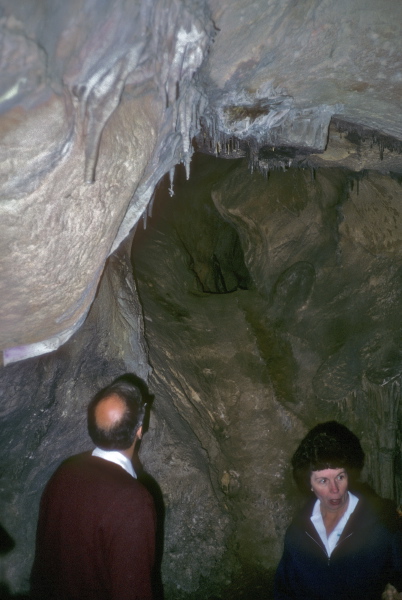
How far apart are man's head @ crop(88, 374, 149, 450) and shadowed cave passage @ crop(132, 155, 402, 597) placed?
78.0 inches

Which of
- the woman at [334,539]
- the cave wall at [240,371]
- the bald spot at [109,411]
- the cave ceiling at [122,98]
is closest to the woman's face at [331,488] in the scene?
the woman at [334,539]

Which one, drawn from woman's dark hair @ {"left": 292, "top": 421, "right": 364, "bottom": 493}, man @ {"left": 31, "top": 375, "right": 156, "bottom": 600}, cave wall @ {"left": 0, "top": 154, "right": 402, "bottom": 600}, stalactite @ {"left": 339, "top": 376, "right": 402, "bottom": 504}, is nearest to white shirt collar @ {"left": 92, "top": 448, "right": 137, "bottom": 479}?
man @ {"left": 31, "top": 375, "right": 156, "bottom": 600}

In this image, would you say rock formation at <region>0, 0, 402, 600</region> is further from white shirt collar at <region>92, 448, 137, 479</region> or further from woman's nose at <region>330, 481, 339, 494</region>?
woman's nose at <region>330, 481, 339, 494</region>

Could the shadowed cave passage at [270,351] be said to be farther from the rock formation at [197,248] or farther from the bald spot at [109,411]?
the bald spot at [109,411]

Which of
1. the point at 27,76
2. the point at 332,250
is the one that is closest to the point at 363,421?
the point at 332,250

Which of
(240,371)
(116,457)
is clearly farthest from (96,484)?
(240,371)

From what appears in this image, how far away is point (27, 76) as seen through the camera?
130 cm

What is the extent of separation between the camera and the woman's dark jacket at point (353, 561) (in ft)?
6.44

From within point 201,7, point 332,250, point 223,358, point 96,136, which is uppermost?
point 201,7

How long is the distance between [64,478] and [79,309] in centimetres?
88

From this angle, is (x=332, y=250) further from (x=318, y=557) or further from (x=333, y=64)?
(x=318, y=557)

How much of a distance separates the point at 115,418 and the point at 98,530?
1.45 ft

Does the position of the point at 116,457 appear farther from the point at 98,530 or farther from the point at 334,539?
the point at 334,539

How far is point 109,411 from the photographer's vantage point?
1.87 metres
